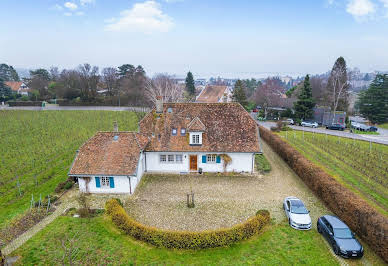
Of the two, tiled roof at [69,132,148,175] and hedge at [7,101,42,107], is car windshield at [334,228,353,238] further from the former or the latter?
hedge at [7,101,42,107]

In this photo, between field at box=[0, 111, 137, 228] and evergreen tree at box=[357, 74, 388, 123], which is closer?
field at box=[0, 111, 137, 228]

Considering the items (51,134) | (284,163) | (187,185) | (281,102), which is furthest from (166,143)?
(281,102)

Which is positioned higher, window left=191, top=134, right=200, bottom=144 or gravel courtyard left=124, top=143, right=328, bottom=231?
window left=191, top=134, right=200, bottom=144

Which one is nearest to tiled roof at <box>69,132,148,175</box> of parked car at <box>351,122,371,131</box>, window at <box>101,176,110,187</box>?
window at <box>101,176,110,187</box>

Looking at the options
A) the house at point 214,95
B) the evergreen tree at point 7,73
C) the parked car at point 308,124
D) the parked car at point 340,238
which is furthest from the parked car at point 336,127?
the evergreen tree at point 7,73

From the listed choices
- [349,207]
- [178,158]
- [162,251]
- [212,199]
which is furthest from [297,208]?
[178,158]

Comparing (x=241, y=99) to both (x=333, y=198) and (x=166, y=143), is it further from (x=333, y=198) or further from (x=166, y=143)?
(x=333, y=198)

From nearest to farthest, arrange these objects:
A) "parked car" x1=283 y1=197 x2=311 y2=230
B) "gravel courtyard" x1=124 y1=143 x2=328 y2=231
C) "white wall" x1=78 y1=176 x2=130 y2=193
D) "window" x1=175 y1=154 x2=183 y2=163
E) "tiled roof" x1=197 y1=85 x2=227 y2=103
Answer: "parked car" x1=283 y1=197 x2=311 y2=230, "gravel courtyard" x1=124 y1=143 x2=328 y2=231, "white wall" x1=78 y1=176 x2=130 y2=193, "window" x1=175 y1=154 x2=183 y2=163, "tiled roof" x1=197 y1=85 x2=227 y2=103
